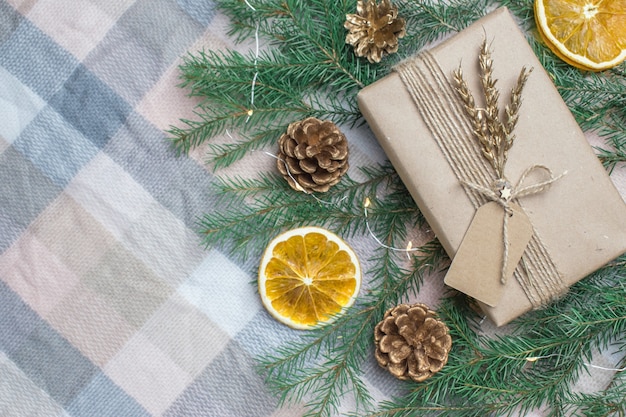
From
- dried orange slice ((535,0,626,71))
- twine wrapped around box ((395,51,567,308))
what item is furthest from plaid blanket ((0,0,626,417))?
dried orange slice ((535,0,626,71))

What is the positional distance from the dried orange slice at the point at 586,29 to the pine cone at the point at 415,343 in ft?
1.72

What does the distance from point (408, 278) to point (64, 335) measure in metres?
0.64

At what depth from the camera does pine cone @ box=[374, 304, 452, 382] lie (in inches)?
38.5

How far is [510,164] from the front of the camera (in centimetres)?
97

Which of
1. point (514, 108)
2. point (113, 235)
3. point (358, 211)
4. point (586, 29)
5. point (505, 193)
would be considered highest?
point (586, 29)

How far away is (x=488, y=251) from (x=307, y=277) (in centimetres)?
31

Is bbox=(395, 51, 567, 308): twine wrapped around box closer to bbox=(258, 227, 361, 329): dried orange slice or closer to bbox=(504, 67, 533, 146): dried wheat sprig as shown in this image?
bbox=(504, 67, 533, 146): dried wheat sprig

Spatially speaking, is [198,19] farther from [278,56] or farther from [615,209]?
[615,209]

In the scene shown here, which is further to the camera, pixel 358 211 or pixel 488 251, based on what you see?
pixel 358 211

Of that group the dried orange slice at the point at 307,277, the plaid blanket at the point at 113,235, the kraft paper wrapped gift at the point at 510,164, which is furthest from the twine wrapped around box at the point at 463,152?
the dried orange slice at the point at 307,277

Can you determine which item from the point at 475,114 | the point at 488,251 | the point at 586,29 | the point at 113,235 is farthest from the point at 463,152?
the point at 113,235

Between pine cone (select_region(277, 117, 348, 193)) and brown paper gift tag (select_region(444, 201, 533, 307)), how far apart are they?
0.81 ft

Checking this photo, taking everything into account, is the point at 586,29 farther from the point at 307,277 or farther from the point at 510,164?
the point at 307,277

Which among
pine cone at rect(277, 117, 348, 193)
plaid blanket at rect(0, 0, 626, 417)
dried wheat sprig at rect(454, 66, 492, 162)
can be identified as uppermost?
dried wheat sprig at rect(454, 66, 492, 162)
